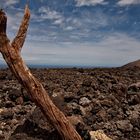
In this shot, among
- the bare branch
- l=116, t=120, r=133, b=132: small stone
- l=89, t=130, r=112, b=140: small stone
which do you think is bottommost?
l=89, t=130, r=112, b=140: small stone

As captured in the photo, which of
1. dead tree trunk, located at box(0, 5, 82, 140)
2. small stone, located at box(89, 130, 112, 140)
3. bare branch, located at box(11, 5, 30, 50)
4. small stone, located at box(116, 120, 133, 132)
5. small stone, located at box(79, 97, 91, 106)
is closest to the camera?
dead tree trunk, located at box(0, 5, 82, 140)

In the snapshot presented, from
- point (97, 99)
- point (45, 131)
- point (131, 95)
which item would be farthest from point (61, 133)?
point (131, 95)

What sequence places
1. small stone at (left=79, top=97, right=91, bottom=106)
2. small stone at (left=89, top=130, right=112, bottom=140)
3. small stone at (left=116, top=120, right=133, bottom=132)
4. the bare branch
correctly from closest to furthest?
the bare branch
small stone at (left=89, top=130, right=112, bottom=140)
small stone at (left=116, top=120, right=133, bottom=132)
small stone at (left=79, top=97, right=91, bottom=106)

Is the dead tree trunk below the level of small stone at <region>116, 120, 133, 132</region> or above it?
above

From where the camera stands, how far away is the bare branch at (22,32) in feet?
Result: 34.8

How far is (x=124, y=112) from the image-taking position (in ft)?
44.2

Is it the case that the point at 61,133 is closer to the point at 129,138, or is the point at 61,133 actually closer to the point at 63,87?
the point at 129,138

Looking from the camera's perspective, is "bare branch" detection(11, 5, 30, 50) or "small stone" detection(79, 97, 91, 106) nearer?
"bare branch" detection(11, 5, 30, 50)

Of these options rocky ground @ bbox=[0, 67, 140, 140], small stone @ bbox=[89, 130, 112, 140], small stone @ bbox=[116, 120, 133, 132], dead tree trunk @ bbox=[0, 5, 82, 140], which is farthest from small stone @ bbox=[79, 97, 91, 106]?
dead tree trunk @ bbox=[0, 5, 82, 140]

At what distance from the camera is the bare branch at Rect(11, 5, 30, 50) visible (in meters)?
10.6

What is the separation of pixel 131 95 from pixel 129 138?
4.29 m

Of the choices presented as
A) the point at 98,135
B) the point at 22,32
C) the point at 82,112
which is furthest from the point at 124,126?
the point at 22,32

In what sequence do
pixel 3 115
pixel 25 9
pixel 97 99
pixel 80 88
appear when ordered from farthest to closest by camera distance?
pixel 80 88 → pixel 97 99 → pixel 3 115 → pixel 25 9

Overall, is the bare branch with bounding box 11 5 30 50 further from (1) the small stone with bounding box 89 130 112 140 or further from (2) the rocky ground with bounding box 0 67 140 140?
(1) the small stone with bounding box 89 130 112 140
